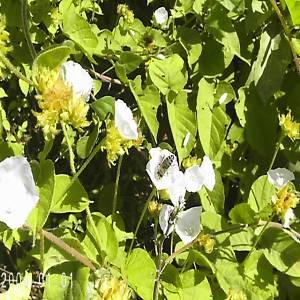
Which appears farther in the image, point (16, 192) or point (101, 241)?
point (101, 241)

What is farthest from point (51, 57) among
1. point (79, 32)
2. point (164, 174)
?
point (79, 32)

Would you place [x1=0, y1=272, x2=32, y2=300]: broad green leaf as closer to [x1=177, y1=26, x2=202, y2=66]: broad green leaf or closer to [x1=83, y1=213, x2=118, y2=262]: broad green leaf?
[x1=83, y1=213, x2=118, y2=262]: broad green leaf

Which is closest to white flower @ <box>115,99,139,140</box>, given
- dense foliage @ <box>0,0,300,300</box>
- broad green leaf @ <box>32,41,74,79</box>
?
dense foliage @ <box>0,0,300,300</box>

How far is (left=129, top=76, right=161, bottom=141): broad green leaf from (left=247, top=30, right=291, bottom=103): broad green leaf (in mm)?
224

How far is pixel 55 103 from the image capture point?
0.82 m

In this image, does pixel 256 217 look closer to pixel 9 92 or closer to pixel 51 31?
pixel 51 31

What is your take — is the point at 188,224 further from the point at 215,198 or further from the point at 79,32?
the point at 79,32

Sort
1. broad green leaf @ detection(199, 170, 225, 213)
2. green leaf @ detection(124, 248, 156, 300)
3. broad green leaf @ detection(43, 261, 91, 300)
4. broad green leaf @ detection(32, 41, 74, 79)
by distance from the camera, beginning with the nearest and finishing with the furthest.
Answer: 1. broad green leaf @ detection(32, 41, 74, 79)
2. broad green leaf @ detection(43, 261, 91, 300)
3. green leaf @ detection(124, 248, 156, 300)
4. broad green leaf @ detection(199, 170, 225, 213)

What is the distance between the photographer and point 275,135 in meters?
1.35

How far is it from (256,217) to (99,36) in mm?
417

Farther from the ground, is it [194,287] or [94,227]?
[94,227]

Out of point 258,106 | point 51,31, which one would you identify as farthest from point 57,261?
point 258,106

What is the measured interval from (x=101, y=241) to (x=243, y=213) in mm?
266

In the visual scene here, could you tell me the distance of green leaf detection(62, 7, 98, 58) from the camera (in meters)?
1.17
